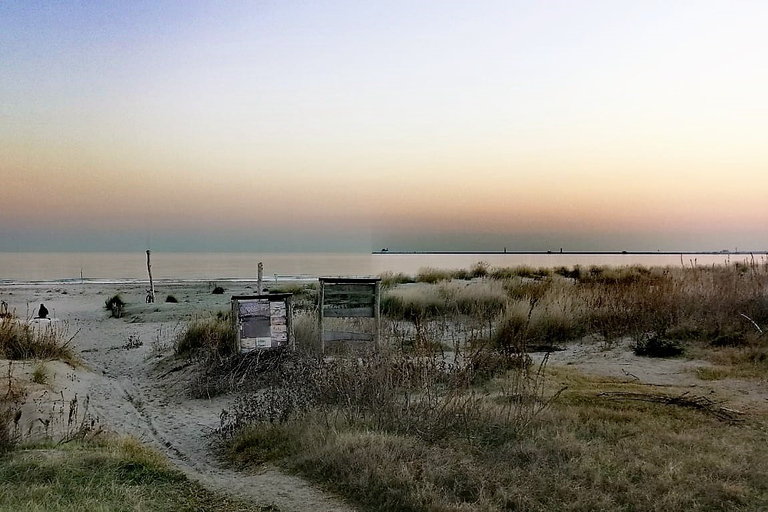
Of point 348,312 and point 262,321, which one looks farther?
point 348,312

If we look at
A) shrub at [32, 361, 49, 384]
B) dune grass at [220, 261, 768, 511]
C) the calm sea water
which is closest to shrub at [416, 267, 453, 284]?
the calm sea water

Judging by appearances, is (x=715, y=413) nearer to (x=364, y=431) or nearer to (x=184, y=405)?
(x=364, y=431)

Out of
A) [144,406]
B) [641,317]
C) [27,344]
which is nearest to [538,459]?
[144,406]

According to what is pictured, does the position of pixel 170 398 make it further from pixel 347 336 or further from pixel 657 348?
pixel 657 348

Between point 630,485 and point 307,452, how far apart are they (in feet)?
9.49

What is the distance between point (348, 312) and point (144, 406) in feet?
11.8

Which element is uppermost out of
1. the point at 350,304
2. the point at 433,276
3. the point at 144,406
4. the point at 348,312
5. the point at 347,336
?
the point at 350,304

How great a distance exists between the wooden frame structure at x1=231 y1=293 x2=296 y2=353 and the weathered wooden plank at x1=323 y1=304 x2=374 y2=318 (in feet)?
2.20

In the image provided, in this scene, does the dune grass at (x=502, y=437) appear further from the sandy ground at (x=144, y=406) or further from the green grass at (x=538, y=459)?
the sandy ground at (x=144, y=406)

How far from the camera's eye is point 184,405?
9664mm

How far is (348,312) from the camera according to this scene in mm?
11164

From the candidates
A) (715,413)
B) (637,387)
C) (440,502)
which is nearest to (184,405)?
(440,502)

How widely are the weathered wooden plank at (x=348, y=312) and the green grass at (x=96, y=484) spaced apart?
514cm

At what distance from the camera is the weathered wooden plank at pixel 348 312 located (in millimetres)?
11125
